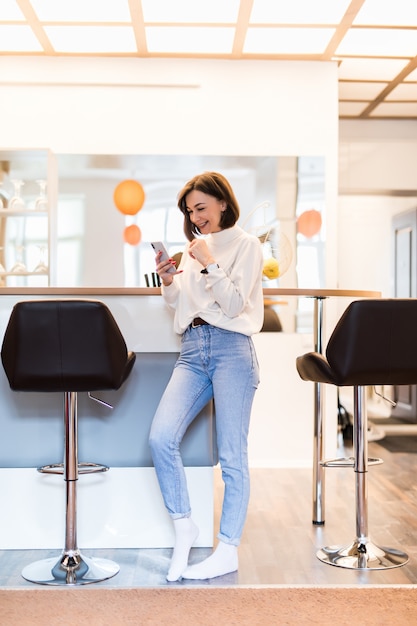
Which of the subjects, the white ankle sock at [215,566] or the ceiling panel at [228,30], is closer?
the white ankle sock at [215,566]

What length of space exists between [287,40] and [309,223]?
1.17 m

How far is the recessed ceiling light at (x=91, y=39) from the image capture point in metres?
4.43

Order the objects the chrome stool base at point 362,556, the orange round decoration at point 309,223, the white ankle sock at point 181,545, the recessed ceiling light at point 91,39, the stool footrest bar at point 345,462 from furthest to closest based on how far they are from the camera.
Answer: the orange round decoration at point 309,223 → the recessed ceiling light at point 91,39 → the stool footrest bar at point 345,462 → the chrome stool base at point 362,556 → the white ankle sock at point 181,545

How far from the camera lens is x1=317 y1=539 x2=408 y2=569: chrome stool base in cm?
269

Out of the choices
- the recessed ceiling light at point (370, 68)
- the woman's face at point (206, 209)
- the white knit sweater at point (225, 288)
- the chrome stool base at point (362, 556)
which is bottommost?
the chrome stool base at point (362, 556)

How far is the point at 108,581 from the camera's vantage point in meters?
2.51

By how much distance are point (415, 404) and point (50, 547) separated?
432 centimetres

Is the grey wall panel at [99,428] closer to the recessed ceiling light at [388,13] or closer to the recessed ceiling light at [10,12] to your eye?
the recessed ceiling light at [10,12]

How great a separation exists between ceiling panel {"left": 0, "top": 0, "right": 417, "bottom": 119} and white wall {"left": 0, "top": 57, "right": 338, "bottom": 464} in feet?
0.33

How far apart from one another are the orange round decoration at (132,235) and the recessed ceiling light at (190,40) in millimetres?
1160

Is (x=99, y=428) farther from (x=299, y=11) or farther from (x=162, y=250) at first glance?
(x=299, y=11)

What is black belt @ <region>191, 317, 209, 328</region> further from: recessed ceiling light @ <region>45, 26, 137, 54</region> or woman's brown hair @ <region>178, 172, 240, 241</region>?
recessed ceiling light @ <region>45, 26, 137, 54</region>

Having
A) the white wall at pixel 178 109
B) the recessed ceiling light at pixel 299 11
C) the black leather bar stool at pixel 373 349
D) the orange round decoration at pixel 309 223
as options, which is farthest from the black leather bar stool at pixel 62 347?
the orange round decoration at pixel 309 223

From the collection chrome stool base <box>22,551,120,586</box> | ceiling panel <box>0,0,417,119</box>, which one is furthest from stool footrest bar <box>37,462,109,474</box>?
ceiling panel <box>0,0,417,119</box>
